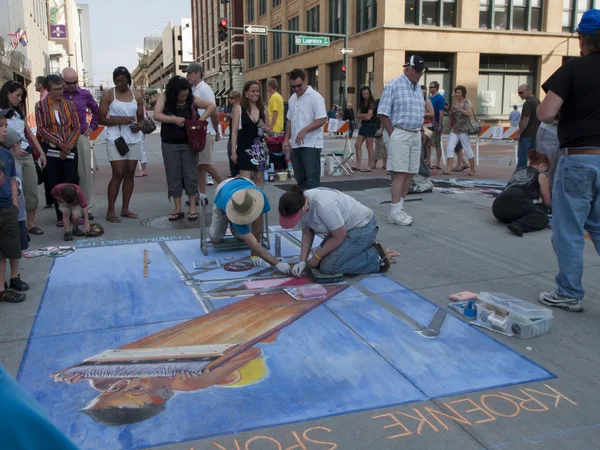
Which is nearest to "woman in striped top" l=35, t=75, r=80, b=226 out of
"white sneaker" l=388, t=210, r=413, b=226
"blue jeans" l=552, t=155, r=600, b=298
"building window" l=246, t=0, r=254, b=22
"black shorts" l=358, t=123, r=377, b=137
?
"white sneaker" l=388, t=210, r=413, b=226

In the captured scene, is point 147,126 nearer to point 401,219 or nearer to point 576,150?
point 401,219

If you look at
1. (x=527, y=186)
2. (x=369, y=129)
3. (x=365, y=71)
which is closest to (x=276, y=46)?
(x=365, y=71)

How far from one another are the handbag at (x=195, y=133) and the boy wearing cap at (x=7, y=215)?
2.72m

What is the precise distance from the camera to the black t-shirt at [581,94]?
3768 millimetres

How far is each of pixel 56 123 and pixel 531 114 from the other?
301 inches

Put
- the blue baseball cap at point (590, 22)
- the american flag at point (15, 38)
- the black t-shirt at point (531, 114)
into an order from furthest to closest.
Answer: the american flag at point (15, 38) < the black t-shirt at point (531, 114) < the blue baseball cap at point (590, 22)

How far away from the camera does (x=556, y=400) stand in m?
2.93

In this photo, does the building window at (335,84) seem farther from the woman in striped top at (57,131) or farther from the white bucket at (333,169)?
the woman in striped top at (57,131)

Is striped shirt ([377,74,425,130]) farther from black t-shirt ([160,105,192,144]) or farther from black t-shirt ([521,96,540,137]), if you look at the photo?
black t-shirt ([521,96,540,137])

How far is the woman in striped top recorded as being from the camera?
21.7ft

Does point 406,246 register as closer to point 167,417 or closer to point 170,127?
point 170,127

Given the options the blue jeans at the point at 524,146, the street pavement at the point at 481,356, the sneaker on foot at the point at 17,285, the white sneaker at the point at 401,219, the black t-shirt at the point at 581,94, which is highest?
the black t-shirt at the point at 581,94

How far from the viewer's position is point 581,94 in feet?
12.5

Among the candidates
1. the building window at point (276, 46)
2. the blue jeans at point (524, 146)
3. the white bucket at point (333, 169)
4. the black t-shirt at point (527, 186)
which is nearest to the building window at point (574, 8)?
the building window at point (276, 46)
